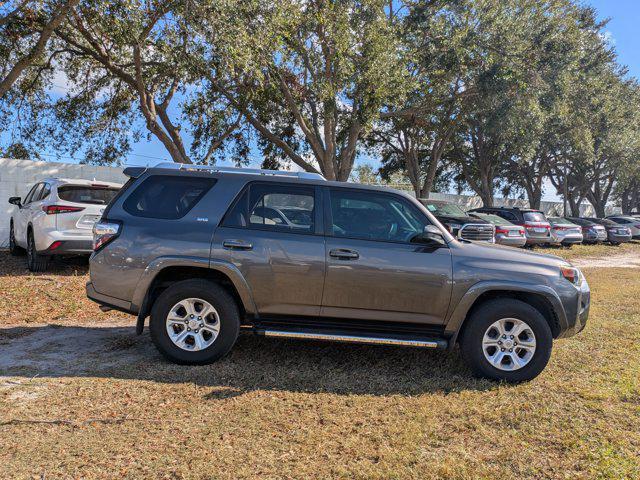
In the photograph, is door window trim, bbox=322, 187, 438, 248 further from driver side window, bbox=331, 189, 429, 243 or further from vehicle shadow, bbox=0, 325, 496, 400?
vehicle shadow, bbox=0, 325, 496, 400

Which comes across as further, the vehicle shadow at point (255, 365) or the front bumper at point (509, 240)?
the front bumper at point (509, 240)

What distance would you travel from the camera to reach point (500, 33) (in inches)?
611

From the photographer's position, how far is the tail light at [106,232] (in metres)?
4.75

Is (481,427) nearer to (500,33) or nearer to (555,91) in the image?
(500,33)

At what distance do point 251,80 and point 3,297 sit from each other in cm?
949

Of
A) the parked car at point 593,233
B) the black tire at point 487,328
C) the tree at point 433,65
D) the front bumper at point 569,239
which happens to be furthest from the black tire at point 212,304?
the parked car at point 593,233

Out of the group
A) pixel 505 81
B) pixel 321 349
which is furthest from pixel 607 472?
pixel 505 81

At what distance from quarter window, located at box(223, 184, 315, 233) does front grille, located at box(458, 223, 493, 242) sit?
34.8ft

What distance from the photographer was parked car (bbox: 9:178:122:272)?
8.34m

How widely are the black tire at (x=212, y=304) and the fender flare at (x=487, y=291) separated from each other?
6.62ft

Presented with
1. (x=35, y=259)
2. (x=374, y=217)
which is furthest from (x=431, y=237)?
(x=35, y=259)

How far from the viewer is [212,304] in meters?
4.65

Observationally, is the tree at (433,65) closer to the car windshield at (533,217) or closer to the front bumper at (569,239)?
the car windshield at (533,217)

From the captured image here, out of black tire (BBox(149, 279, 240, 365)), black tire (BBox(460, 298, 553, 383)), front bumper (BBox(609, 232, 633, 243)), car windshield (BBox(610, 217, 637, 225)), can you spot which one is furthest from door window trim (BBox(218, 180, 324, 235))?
car windshield (BBox(610, 217, 637, 225))
